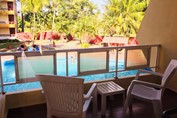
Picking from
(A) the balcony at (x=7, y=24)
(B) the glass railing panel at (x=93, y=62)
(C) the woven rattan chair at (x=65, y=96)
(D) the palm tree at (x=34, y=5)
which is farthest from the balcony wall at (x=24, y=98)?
(A) the balcony at (x=7, y=24)

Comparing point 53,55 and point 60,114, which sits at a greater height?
point 53,55

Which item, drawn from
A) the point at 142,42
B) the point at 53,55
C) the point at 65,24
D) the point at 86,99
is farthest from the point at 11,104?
the point at 65,24

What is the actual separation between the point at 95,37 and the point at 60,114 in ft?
39.3

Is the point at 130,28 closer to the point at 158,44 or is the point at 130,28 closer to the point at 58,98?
the point at 158,44

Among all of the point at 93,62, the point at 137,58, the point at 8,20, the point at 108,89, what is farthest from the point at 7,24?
the point at 108,89

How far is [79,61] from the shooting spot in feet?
10.7

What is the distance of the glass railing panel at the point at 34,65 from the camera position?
9.64 feet

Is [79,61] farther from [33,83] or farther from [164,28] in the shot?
[164,28]

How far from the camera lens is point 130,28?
13.2m

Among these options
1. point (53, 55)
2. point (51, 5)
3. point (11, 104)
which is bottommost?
point (11, 104)

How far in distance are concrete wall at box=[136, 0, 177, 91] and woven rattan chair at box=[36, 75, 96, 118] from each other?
2505 millimetres

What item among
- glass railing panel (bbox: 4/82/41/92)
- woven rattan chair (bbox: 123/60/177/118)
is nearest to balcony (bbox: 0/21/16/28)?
glass railing panel (bbox: 4/82/41/92)

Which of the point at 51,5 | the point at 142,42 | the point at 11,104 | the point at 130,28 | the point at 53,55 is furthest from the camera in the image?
the point at 51,5

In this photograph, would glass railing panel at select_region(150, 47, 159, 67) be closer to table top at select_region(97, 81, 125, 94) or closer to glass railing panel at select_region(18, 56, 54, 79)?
table top at select_region(97, 81, 125, 94)
